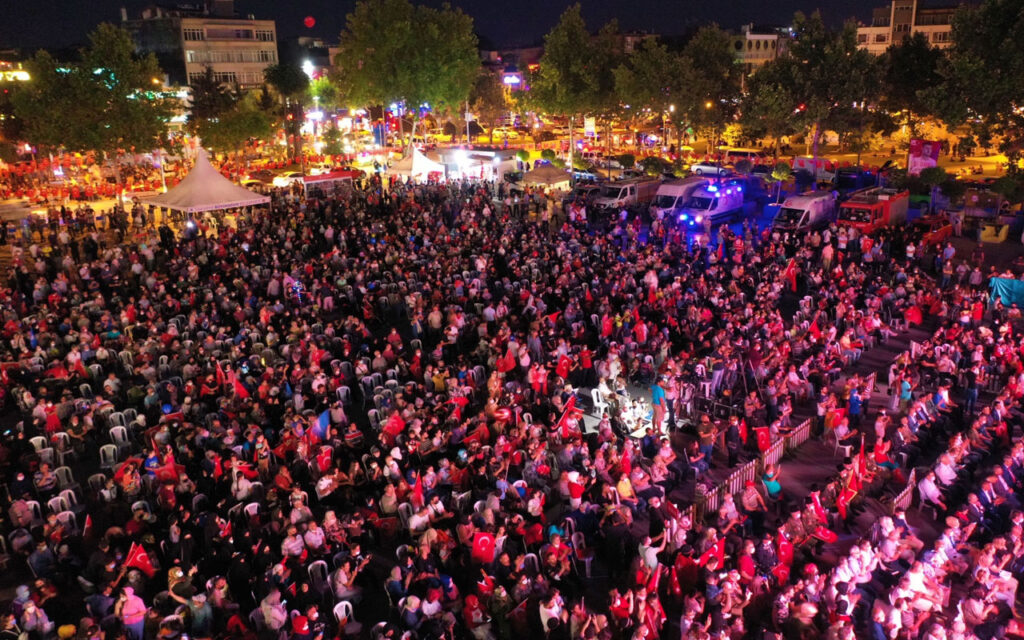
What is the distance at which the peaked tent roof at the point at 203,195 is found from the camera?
2351cm

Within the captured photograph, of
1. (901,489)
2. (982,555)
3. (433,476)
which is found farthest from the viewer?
(901,489)

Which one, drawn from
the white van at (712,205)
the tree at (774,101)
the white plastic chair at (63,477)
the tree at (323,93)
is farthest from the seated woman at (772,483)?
the tree at (323,93)

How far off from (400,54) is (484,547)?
136 feet

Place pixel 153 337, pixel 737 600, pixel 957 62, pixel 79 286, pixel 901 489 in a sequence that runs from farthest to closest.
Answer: pixel 957 62 → pixel 79 286 → pixel 153 337 → pixel 901 489 → pixel 737 600

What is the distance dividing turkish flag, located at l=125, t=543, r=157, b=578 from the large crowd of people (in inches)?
0.9

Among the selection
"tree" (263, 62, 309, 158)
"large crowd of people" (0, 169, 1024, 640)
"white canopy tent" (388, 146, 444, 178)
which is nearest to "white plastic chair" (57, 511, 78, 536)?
"large crowd of people" (0, 169, 1024, 640)

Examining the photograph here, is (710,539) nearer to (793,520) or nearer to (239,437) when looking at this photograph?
(793,520)

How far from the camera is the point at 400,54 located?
45.1 meters

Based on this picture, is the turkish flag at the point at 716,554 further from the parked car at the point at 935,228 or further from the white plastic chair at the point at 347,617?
the parked car at the point at 935,228

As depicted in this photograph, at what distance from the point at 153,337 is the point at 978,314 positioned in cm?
1657

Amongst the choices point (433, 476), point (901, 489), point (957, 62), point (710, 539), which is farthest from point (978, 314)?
point (957, 62)

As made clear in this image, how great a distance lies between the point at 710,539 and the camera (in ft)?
27.8

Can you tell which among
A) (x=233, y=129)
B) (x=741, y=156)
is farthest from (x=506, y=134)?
(x=233, y=129)

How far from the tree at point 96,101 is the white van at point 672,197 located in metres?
22.0
